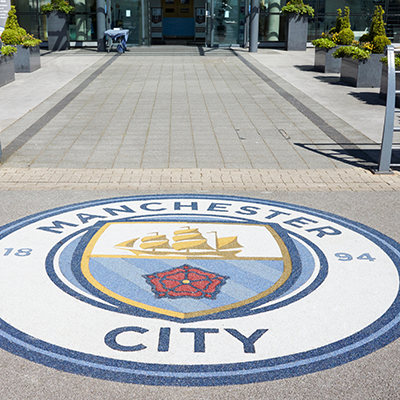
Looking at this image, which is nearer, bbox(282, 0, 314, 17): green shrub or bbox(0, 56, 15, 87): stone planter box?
bbox(0, 56, 15, 87): stone planter box

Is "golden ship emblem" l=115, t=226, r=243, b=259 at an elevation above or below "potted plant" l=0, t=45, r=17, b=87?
below

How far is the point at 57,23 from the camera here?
82.6ft

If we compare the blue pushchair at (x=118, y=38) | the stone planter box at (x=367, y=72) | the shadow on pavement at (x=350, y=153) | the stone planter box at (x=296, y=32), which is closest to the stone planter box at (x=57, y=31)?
the blue pushchair at (x=118, y=38)

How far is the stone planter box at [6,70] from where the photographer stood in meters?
15.6

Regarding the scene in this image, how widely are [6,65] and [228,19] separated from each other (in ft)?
46.9

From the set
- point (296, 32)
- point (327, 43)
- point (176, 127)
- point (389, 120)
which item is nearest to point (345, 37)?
point (327, 43)

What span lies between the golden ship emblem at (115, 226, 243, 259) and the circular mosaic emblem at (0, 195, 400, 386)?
0.4 inches

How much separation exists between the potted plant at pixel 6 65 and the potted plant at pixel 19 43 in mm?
1253

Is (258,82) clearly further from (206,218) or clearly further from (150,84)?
(206,218)

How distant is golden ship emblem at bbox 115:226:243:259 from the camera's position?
5.29 m

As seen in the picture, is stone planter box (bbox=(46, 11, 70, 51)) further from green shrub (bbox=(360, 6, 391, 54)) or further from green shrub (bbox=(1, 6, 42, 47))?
green shrub (bbox=(360, 6, 391, 54))

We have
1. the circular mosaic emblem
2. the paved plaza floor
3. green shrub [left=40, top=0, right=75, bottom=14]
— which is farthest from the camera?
green shrub [left=40, top=0, right=75, bottom=14]

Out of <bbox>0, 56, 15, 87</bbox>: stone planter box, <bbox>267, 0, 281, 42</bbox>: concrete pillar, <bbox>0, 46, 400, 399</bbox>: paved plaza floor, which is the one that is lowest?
<bbox>0, 46, 400, 399</bbox>: paved plaza floor

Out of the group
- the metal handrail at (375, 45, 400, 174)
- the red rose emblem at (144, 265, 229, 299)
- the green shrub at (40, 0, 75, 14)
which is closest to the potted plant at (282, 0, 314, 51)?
the green shrub at (40, 0, 75, 14)
